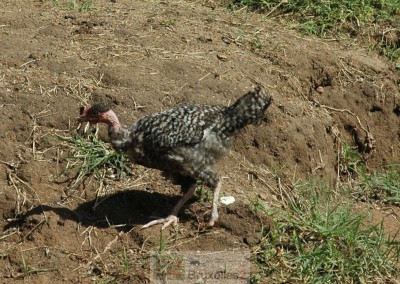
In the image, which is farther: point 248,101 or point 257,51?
point 257,51

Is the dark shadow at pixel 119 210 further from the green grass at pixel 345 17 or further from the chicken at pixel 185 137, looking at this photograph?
the green grass at pixel 345 17

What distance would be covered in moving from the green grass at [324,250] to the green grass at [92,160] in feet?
4.73

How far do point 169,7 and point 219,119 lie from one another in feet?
A: 10.3

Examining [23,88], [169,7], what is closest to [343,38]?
[169,7]

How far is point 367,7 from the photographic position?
31.8ft

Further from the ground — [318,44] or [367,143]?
[318,44]

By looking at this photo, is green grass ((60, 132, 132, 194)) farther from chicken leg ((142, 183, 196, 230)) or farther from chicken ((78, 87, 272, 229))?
chicken leg ((142, 183, 196, 230))

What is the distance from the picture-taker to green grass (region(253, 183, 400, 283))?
612 centimetres

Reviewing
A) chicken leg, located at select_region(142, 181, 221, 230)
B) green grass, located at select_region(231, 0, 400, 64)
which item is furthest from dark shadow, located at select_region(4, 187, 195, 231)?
green grass, located at select_region(231, 0, 400, 64)

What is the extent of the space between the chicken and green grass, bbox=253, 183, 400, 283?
61 centimetres

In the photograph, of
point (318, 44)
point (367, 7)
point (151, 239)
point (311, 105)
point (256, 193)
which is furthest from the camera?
point (367, 7)

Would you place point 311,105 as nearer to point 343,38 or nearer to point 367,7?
point 343,38

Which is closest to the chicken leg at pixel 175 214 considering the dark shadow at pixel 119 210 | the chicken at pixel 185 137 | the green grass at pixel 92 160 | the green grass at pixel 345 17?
the chicken at pixel 185 137

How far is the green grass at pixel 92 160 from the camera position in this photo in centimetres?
680
